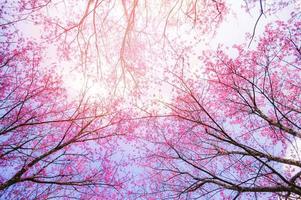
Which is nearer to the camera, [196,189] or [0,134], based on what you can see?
[0,134]

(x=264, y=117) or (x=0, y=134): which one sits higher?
(x=264, y=117)

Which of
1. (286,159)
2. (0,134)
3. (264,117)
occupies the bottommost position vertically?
(286,159)

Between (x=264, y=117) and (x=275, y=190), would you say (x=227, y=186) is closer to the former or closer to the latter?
(x=275, y=190)

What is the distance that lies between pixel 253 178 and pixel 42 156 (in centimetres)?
492

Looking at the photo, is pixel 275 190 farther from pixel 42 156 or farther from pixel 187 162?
pixel 42 156

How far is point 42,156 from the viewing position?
7.35m

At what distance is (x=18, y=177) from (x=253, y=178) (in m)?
5.15

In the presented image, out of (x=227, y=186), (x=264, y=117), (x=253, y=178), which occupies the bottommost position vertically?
(x=253, y=178)

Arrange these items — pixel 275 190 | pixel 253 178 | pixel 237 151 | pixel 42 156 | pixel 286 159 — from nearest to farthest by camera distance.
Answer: pixel 253 178, pixel 275 190, pixel 286 159, pixel 42 156, pixel 237 151

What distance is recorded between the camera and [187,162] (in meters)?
7.98

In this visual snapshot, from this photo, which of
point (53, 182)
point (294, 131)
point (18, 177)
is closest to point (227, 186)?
point (294, 131)

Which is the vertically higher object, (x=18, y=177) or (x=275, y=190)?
(x=18, y=177)

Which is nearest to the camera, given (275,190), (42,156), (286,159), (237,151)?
(275,190)

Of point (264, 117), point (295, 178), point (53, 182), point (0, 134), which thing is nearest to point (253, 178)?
point (295, 178)
